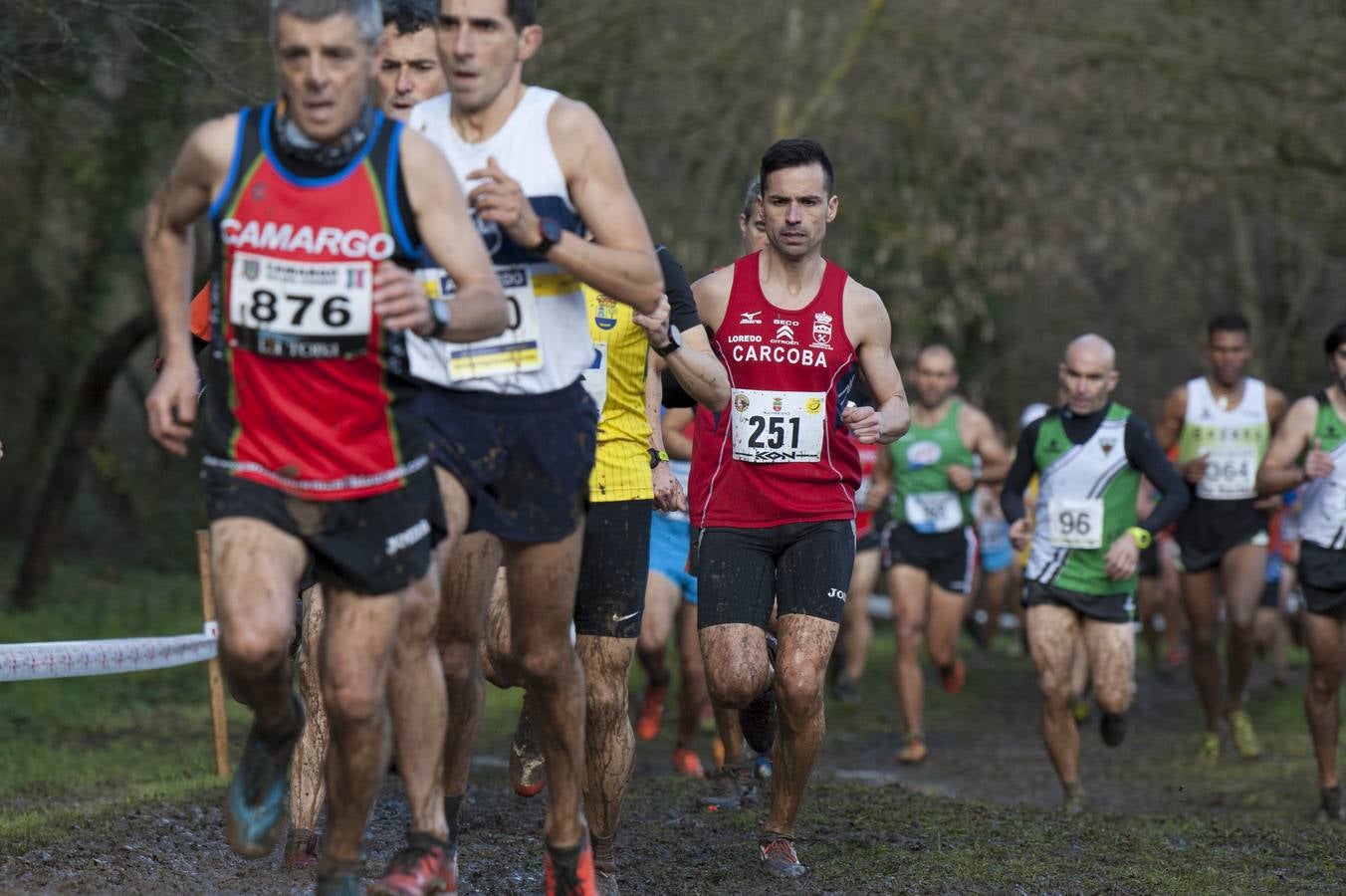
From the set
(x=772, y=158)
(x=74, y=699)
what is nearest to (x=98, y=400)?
(x=74, y=699)

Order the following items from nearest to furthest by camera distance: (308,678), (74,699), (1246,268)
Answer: (308,678) → (74,699) → (1246,268)

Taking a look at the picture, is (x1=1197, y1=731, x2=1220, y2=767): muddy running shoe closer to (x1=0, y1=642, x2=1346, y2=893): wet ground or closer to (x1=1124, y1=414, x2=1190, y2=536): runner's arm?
(x1=0, y1=642, x2=1346, y2=893): wet ground

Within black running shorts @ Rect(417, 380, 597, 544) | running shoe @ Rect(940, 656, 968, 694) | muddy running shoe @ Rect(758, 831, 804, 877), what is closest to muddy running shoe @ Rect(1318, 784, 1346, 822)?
running shoe @ Rect(940, 656, 968, 694)

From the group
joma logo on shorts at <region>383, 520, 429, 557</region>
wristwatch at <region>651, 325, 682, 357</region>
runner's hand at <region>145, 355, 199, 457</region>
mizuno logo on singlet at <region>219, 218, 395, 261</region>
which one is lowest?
joma logo on shorts at <region>383, 520, 429, 557</region>

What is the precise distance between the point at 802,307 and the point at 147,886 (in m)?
3.13

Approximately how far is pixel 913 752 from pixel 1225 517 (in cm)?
257

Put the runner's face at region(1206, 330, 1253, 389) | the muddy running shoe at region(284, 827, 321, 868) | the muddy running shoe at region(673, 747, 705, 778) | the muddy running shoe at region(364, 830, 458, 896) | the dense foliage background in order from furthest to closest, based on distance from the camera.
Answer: the dense foliage background, the runner's face at region(1206, 330, 1253, 389), the muddy running shoe at region(673, 747, 705, 778), the muddy running shoe at region(284, 827, 321, 868), the muddy running shoe at region(364, 830, 458, 896)

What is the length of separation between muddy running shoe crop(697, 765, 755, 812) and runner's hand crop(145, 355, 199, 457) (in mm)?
4125

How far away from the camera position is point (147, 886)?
582 cm

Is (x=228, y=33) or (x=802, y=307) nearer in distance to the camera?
(x=802, y=307)

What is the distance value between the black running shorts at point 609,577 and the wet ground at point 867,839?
2.95 feet

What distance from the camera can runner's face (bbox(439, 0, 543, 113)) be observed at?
497 centimetres

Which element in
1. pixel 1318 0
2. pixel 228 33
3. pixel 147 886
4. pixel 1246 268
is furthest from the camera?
pixel 1246 268

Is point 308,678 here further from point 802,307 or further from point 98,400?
point 98,400
